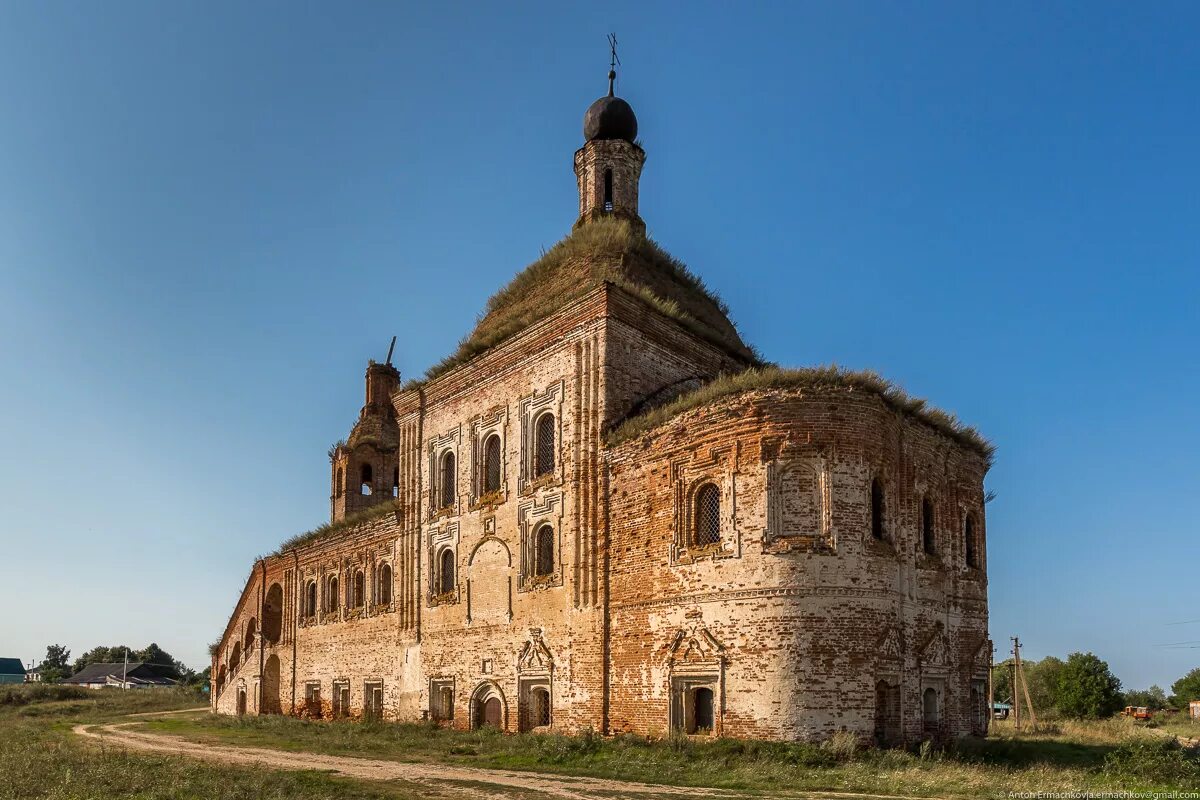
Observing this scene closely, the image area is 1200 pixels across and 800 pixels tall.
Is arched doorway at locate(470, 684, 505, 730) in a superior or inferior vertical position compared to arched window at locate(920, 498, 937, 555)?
inferior

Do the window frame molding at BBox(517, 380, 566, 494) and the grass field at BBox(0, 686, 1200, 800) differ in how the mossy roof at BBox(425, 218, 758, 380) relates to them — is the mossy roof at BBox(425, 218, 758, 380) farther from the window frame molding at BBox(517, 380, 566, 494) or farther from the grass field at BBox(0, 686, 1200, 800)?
the grass field at BBox(0, 686, 1200, 800)

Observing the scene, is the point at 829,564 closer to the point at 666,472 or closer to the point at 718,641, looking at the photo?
the point at 718,641

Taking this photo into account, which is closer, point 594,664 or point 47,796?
point 47,796

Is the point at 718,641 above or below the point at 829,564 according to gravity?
below

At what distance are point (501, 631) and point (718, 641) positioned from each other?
6.15m

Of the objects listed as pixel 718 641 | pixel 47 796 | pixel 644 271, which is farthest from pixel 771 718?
pixel 644 271

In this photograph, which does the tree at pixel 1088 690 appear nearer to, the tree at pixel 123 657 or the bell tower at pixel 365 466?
the bell tower at pixel 365 466

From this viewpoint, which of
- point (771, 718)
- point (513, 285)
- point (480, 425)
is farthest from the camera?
point (513, 285)

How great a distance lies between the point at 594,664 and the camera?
1745 centimetres

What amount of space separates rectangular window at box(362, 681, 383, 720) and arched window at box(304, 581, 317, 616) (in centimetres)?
510

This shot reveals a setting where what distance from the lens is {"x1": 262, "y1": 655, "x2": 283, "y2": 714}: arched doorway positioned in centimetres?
3044

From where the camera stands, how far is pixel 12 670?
113438mm

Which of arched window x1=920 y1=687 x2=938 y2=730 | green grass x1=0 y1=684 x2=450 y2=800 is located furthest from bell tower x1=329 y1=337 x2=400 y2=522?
arched window x1=920 y1=687 x2=938 y2=730

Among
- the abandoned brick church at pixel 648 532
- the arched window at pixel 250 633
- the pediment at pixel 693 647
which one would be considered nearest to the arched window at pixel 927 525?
the abandoned brick church at pixel 648 532
